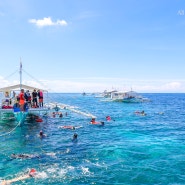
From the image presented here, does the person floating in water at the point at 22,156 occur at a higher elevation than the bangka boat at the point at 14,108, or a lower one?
lower

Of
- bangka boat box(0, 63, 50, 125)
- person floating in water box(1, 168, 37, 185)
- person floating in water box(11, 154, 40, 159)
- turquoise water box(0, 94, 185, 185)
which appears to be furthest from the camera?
bangka boat box(0, 63, 50, 125)

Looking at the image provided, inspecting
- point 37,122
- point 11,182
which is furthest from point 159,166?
point 37,122

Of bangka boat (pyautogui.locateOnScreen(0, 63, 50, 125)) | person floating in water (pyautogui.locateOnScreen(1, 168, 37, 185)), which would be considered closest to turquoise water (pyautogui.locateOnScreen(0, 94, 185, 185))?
person floating in water (pyautogui.locateOnScreen(1, 168, 37, 185))

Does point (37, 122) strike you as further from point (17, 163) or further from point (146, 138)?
point (17, 163)

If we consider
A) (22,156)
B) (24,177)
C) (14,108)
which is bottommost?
(24,177)

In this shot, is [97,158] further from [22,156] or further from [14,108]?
[14,108]

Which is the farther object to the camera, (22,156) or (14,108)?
(14,108)

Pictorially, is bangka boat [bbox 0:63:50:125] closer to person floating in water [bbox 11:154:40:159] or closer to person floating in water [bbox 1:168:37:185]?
person floating in water [bbox 11:154:40:159]

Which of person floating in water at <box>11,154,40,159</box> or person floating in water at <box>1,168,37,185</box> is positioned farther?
person floating in water at <box>11,154,40,159</box>

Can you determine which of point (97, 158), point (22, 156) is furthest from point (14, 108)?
point (97, 158)

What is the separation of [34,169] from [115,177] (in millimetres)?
6334

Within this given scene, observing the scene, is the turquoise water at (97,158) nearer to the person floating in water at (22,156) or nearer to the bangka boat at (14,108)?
the person floating in water at (22,156)

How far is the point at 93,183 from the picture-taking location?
17.8m

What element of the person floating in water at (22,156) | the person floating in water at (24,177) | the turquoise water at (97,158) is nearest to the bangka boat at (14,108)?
the turquoise water at (97,158)
